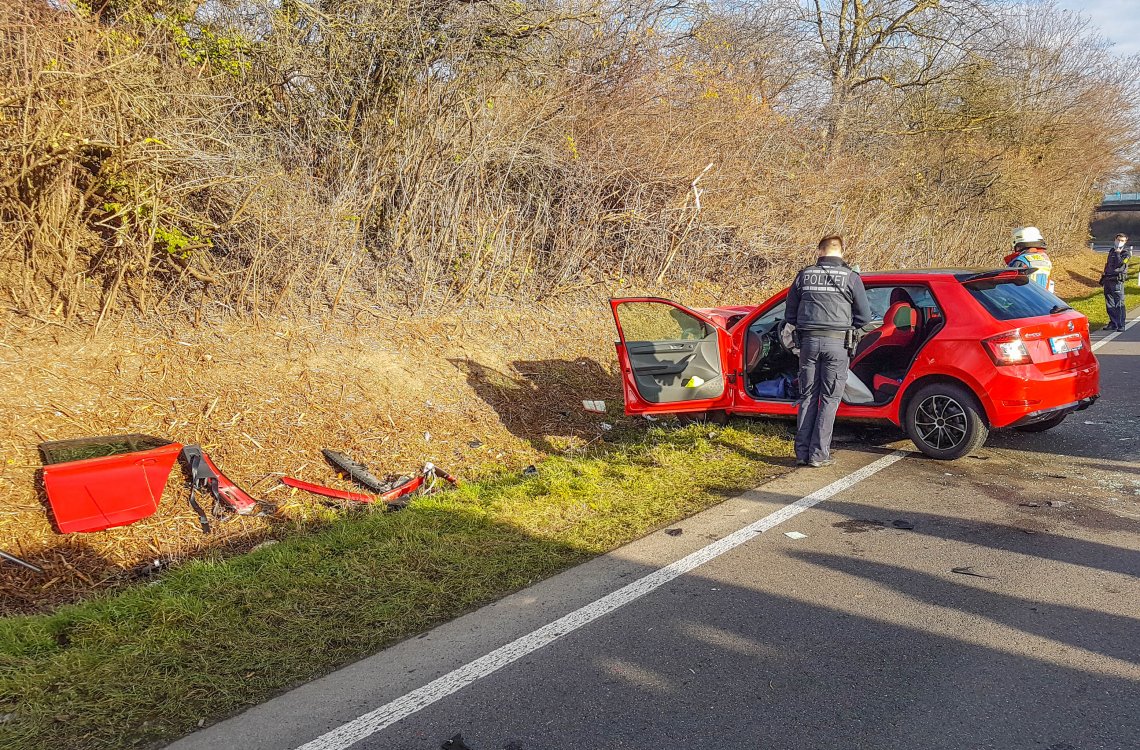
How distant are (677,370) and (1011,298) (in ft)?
9.29

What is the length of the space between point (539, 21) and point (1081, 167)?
Answer: 35.6 metres

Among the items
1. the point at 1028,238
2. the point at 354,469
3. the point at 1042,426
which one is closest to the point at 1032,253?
the point at 1028,238

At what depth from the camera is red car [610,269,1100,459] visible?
18.0 ft

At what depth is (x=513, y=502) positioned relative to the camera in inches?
204

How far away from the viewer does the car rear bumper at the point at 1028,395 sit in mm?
5387

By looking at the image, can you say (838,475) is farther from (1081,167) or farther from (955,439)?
(1081,167)

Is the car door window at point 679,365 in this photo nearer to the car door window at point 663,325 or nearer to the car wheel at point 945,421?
the car door window at point 663,325

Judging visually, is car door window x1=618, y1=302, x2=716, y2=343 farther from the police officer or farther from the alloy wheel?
the alloy wheel

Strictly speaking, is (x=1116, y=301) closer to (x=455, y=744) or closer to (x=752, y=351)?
(x=752, y=351)

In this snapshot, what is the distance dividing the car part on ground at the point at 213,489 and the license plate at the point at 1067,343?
6.29m

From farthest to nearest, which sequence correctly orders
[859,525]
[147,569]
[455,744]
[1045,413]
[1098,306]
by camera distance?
[1098,306] → [1045,413] → [147,569] → [859,525] → [455,744]

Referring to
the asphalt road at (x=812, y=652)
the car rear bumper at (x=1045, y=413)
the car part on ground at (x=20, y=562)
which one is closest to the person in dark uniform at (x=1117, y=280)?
the car rear bumper at (x=1045, y=413)

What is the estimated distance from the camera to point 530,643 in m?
3.28

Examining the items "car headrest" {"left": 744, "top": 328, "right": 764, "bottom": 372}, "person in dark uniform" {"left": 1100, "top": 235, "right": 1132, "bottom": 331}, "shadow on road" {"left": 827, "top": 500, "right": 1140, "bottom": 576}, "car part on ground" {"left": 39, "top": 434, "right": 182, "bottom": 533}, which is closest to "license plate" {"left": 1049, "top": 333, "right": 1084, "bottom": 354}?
"shadow on road" {"left": 827, "top": 500, "right": 1140, "bottom": 576}
